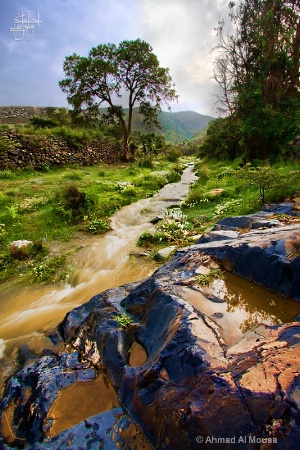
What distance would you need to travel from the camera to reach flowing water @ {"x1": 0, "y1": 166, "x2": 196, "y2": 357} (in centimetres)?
390

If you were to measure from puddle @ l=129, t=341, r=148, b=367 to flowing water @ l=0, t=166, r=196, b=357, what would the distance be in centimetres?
152

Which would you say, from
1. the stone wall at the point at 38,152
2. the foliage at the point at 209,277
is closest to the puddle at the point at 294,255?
the foliage at the point at 209,277

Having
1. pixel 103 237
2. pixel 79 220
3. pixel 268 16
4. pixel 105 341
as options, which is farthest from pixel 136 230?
pixel 268 16

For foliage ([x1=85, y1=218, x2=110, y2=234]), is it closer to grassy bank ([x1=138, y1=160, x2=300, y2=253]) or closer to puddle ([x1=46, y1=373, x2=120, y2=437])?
grassy bank ([x1=138, y1=160, x2=300, y2=253])

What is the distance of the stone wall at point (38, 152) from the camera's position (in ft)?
47.1

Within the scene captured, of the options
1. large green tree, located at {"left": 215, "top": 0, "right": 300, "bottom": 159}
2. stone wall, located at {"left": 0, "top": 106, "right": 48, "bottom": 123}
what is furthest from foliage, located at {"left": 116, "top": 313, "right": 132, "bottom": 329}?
stone wall, located at {"left": 0, "top": 106, "right": 48, "bottom": 123}

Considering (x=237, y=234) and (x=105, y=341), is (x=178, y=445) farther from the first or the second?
(x=237, y=234)

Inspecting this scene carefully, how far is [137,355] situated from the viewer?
2.37 m

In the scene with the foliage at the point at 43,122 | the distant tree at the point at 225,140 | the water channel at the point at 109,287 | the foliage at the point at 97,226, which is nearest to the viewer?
the water channel at the point at 109,287

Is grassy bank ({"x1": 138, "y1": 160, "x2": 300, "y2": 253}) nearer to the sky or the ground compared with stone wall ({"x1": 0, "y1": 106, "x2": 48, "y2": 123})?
nearer to the ground

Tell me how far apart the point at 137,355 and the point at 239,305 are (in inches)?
47.4

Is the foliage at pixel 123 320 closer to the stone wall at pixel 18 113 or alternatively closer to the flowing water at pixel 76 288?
the flowing water at pixel 76 288

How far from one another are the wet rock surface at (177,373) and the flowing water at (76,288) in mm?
877

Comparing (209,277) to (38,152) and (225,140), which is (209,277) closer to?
(38,152)
